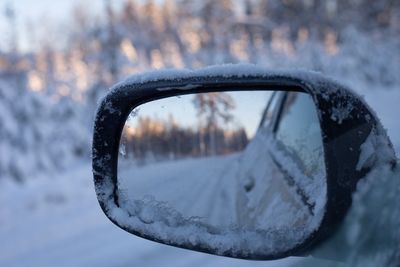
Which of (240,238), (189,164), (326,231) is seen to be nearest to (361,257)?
(326,231)

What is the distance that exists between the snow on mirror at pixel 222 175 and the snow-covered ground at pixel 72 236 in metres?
0.28

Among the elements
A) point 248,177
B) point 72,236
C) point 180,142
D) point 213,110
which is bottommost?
point 72,236

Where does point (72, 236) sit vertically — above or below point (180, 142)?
below

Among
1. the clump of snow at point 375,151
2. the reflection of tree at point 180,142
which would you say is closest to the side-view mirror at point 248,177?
the clump of snow at point 375,151

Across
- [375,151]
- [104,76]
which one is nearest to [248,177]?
[375,151]

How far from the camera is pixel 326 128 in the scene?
3.45ft

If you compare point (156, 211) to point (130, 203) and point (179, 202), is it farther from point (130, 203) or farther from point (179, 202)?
point (179, 202)

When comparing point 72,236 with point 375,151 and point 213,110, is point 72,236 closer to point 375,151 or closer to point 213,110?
point 213,110

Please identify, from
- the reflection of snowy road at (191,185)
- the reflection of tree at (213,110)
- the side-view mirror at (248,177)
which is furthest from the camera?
the reflection of tree at (213,110)

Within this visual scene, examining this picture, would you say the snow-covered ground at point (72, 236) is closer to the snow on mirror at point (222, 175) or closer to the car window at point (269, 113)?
the snow on mirror at point (222, 175)

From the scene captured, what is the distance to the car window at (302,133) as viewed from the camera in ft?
4.98

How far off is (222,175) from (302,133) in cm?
94

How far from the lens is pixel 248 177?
261 centimetres

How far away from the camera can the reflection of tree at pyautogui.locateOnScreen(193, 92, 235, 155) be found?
1887mm
